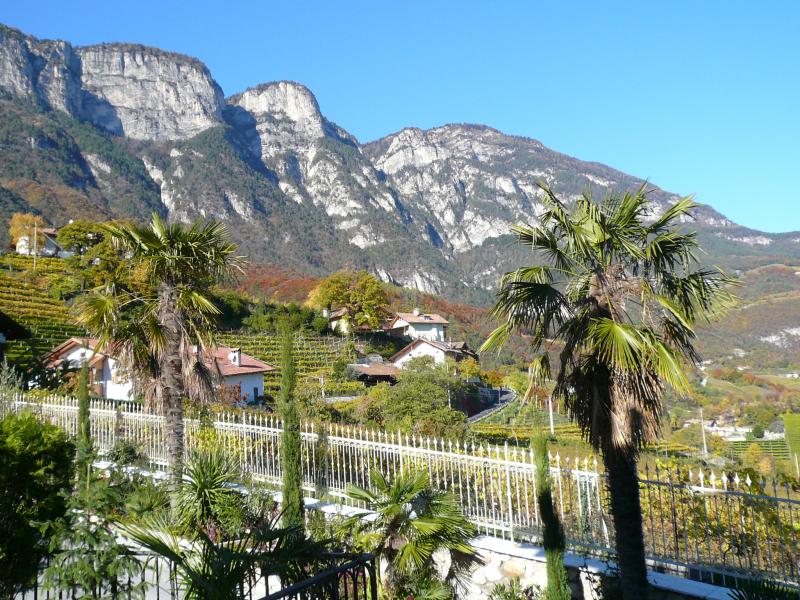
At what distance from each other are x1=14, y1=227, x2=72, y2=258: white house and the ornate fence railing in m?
60.9

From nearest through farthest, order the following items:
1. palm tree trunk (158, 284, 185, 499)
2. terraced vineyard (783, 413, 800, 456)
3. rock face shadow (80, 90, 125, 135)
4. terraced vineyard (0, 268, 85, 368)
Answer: palm tree trunk (158, 284, 185, 499) → terraced vineyard (0, 268, 85, 368) → terraced vineyard (783, 413, 800, 456) → rock face shadow (80, 90, 125, 135)

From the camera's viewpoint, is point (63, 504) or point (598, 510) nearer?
point (63, 504)

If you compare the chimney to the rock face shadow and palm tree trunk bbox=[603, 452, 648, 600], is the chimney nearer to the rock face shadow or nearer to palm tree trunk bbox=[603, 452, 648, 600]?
palm tree trunk bbox=[603, 452, 648, 600]

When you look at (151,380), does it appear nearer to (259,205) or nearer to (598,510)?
(598,510)

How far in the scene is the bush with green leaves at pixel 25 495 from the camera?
405 cm

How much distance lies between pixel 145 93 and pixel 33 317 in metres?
162

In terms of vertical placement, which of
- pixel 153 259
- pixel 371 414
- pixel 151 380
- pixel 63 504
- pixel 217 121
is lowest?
pixel 371 414

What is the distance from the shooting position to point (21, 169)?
4710 inches

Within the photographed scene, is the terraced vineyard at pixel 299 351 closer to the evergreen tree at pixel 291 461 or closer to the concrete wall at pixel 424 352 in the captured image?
the concrete wall at pixel 424 352

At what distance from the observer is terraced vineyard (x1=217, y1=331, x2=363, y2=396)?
41700 millimetres

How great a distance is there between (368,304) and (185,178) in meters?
114

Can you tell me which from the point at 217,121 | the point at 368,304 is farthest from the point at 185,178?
the point at 368,304

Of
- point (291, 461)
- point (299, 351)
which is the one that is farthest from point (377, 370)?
point (291, 461)

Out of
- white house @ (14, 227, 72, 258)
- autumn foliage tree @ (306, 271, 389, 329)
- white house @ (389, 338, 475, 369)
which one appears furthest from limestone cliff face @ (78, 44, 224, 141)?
white house @ (389, 338, 475, 369)
